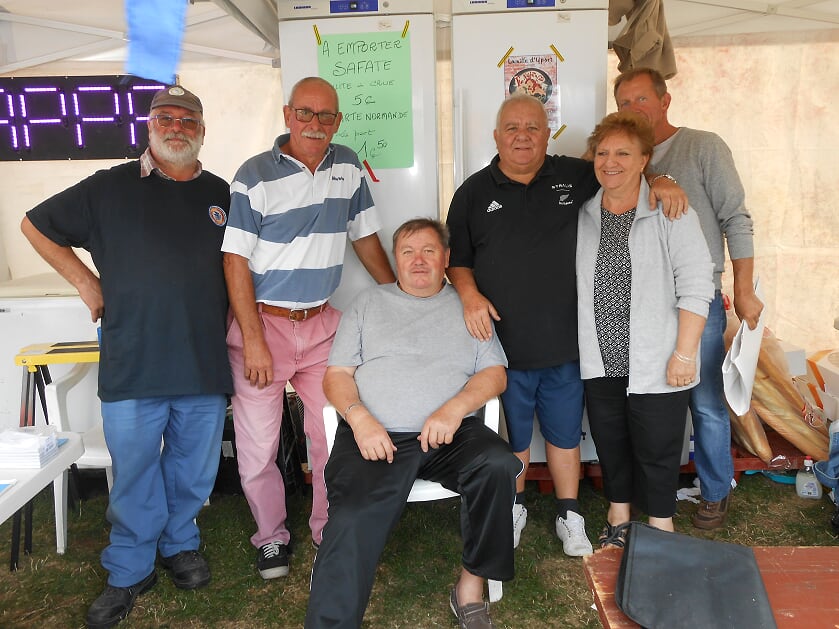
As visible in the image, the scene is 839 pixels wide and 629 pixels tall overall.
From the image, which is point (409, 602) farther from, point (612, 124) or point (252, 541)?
point (612, 124)

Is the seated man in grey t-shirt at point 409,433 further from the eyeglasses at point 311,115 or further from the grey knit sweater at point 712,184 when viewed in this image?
the grey knit sweater at point 712,184

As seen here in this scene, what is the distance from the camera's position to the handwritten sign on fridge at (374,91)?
Result: 2.54 m

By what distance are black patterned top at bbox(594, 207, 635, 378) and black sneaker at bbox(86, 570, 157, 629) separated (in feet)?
5.71

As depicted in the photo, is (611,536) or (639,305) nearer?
(639,305)

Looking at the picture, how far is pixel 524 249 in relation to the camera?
6.86 ft

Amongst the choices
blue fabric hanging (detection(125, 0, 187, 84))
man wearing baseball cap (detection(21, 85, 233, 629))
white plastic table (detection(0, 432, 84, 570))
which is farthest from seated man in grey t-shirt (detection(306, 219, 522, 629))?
blue fabric hanging (detection(125, 0, 187, 84))

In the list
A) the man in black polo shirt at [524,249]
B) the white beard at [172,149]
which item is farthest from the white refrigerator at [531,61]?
the white beard at [172,149]

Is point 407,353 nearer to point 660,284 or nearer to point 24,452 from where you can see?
point 660,284

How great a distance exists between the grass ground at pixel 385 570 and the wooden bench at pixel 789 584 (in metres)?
0.80

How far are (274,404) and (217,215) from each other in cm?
69

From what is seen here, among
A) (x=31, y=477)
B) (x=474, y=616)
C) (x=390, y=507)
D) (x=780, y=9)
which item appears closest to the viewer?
(x=31, y=477)

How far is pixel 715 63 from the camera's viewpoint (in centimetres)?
375

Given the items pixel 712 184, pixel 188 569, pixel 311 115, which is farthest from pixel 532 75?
pixel 188 569

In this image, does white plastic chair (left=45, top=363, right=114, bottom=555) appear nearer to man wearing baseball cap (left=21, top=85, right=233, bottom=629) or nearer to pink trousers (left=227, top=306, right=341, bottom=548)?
man wearing baseball cap (left=21, top=85, right=233, bottom=629)
